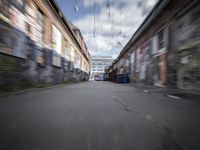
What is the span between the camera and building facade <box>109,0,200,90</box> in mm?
8109

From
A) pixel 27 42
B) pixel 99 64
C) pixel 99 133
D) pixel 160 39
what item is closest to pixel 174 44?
pixel 160 39

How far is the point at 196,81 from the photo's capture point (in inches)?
309

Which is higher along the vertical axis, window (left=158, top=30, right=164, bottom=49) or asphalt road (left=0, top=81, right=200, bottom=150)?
window (left=158, top=30, right=164, bottom=49)

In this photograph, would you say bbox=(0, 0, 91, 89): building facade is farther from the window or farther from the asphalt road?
the window

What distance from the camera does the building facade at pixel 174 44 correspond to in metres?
8.11

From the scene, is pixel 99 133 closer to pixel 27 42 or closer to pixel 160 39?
pixel 27 42

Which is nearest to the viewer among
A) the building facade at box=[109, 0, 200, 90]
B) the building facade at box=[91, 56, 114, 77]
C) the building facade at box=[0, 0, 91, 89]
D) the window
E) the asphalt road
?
the asphalt road

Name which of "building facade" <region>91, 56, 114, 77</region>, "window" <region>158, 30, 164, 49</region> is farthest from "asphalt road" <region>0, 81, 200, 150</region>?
"building facade" <region>91, 56, 114, 77</region>

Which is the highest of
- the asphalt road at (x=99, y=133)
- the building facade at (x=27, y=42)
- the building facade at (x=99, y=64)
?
the building facade at (x=99, y=64)

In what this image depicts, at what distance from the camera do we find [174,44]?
1016cm

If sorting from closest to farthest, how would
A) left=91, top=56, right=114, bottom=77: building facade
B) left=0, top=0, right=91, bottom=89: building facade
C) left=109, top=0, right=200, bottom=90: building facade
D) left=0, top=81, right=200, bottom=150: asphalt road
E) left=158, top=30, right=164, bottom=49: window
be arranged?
left=0, top=81, right=200, bottom=150: asphalt road < left=0, top=0, right=91, bottom=89: building facade < left=109, top=0, right=200, bottom=90: building facade < left=158, top=30, right=164, bottom=49: window < left=91, top=56, right=114, bottom=77: building facade

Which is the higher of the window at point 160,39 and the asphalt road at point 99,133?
the window at point 160,39

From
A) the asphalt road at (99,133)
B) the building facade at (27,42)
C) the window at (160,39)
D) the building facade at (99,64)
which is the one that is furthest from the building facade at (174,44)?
the building facade at (99,64)

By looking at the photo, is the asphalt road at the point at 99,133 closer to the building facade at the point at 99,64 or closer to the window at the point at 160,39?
the window at the point at 160,39
